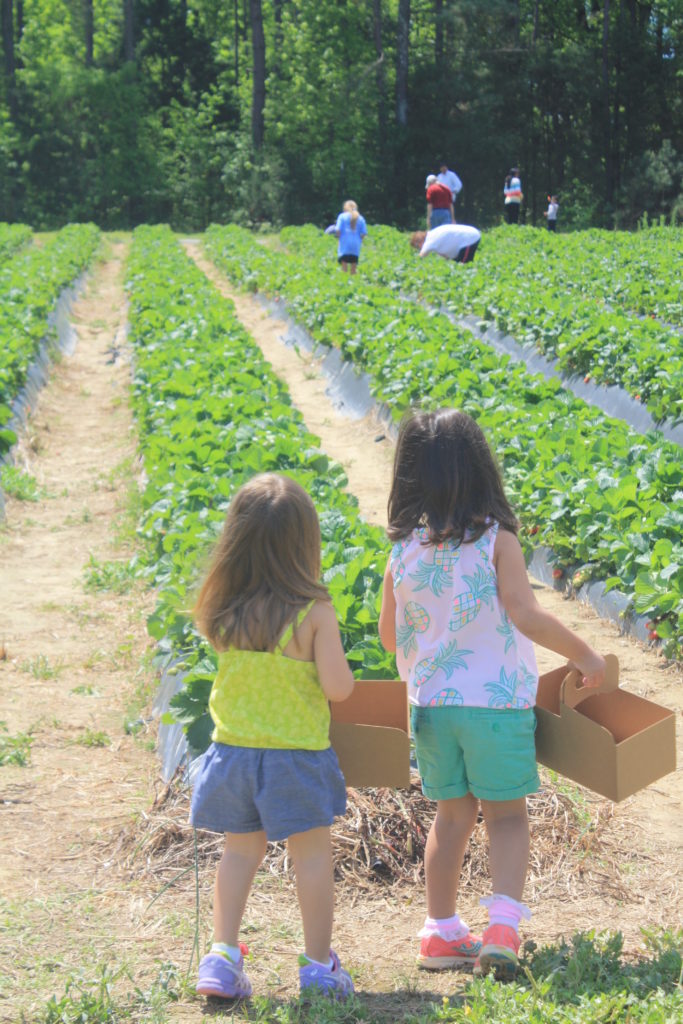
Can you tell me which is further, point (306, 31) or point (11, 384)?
point (306, 31)

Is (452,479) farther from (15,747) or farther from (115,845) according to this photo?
(15,747)

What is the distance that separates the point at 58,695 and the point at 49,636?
0.82 meters

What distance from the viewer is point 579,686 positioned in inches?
116

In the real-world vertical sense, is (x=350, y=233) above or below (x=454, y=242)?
above

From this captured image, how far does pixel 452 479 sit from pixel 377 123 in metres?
40.4

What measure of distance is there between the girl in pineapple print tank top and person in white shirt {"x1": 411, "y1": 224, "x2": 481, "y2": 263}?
14.9 meters

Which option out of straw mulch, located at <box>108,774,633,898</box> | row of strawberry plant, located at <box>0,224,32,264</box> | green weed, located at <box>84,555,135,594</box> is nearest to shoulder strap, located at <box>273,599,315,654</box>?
straw mulch, located at <box>108,774,633,898</box>

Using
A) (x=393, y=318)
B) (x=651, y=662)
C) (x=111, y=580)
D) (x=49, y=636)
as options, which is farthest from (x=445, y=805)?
(x=393, y=318)

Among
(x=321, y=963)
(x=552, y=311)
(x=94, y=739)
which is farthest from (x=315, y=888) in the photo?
(x=552, y=311)

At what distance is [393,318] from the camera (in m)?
12.9

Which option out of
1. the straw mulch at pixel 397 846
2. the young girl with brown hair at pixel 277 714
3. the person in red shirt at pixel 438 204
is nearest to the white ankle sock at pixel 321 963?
the young girl with brown hair at pixel 277 714

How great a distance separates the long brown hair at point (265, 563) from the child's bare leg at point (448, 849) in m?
0.66

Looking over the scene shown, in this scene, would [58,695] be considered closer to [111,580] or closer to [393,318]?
[111,580]

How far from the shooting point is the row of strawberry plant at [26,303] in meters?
10.3
